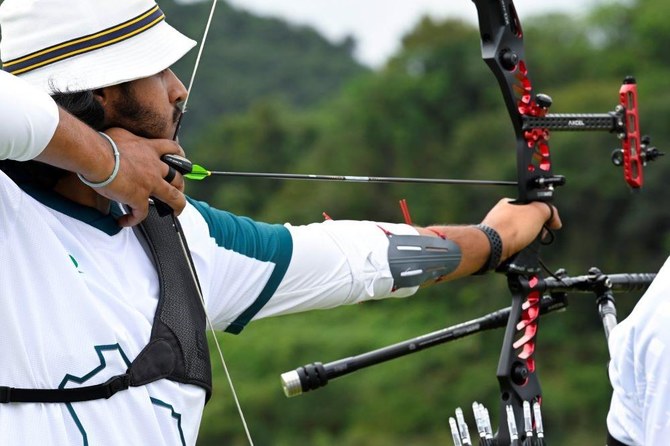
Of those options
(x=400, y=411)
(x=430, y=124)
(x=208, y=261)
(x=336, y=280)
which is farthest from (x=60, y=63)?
(x=430, y=124)

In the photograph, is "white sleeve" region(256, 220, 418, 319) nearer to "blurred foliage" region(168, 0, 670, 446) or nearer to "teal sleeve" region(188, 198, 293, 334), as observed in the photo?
"teal sleeve" region(188, 198, 293, 334)

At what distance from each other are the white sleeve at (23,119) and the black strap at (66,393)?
0.39 meters

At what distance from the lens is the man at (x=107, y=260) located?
218cm

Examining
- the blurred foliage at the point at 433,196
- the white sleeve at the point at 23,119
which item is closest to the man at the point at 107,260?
the white sleeve at the point at 23,119

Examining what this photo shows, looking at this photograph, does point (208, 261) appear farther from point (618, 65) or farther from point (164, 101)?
point (618, 65)

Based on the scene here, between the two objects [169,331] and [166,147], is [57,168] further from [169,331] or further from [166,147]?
[169,331]

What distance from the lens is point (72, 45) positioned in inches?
93.3

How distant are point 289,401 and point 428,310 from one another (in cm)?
444

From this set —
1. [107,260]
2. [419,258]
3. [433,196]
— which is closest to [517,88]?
[419,258]

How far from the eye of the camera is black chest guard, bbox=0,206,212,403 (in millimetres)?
2223

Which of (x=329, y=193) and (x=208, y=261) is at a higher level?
(x=208, y=261)

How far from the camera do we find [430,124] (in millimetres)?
27328

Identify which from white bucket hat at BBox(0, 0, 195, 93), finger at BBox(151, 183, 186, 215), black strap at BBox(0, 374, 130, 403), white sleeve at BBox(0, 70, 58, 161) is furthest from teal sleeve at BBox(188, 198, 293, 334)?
white sleeve at BBox(0, 70, 58, 161)

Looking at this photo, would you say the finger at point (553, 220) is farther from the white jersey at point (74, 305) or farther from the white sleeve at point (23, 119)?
the white sleeve at point (23, 119)
